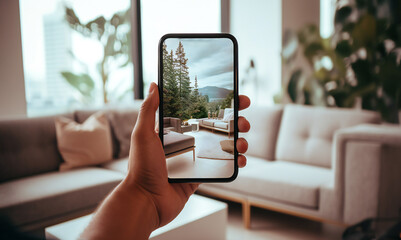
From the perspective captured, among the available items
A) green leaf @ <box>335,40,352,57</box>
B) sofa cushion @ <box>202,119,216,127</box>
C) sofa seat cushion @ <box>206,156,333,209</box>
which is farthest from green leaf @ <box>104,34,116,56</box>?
sofa cushion @ <box>202,119,216,127</box>

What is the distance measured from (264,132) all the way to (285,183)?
73cm

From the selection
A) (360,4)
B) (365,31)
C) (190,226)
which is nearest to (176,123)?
(190,226)

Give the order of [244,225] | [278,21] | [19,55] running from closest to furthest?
[244,225] < [19,55] < [278,21]

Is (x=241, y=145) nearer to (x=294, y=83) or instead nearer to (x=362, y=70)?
(x=362, y=70)

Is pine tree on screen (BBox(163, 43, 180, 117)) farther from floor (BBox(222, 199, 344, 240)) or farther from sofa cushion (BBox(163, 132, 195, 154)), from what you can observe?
floor (BBox(222, 199, 344, 240))

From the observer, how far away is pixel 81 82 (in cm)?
277

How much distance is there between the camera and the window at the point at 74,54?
8.02 feet

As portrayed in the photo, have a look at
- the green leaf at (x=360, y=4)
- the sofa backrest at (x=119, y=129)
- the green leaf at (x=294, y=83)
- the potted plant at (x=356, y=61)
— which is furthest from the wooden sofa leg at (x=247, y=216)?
the green leaf at (x=360, y=4)

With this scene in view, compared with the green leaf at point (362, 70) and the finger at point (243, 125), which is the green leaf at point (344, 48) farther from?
the finger at point (243, 125)

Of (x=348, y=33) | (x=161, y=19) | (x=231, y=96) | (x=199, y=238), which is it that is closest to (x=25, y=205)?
(x=199, y=238)

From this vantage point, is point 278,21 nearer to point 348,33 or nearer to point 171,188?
point 348,33

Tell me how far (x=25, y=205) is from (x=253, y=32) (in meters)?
2.92

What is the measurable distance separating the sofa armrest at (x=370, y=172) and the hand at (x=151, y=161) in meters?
1.20

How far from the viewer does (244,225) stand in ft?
6.64
